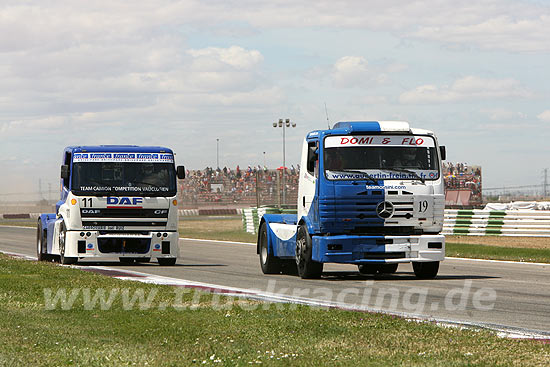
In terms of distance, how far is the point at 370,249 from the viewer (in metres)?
16.0

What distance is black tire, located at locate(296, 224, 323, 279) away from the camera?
16.3 m

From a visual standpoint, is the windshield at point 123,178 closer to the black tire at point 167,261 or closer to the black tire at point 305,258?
the black tire at point 167,261

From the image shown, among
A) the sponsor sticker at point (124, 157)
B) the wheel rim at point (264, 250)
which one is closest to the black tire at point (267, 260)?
the wheel rim at point (264, 250)

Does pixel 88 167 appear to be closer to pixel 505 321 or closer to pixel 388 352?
pixel 505 321

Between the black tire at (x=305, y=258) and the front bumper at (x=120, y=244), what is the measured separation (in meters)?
4.53

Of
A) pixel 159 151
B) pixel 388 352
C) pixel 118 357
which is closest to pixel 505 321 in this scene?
pixel 388 352

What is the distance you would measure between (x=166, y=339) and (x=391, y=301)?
16.0ft

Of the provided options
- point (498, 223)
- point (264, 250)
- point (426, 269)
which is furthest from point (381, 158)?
point (498, 223)

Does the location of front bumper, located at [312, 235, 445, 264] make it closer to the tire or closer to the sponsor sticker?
the sponsor sticker

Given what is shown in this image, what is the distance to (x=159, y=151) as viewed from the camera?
20625 mm

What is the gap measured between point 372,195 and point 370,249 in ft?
3.16

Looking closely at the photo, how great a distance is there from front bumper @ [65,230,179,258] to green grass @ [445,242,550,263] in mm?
8130

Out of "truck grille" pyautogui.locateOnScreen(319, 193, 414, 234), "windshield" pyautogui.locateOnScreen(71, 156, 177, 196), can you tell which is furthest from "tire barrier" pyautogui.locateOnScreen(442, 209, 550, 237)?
"truck grille" pyautogui.locateOnScreen(319, 193, 414, 234)

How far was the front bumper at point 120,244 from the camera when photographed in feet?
65.8
